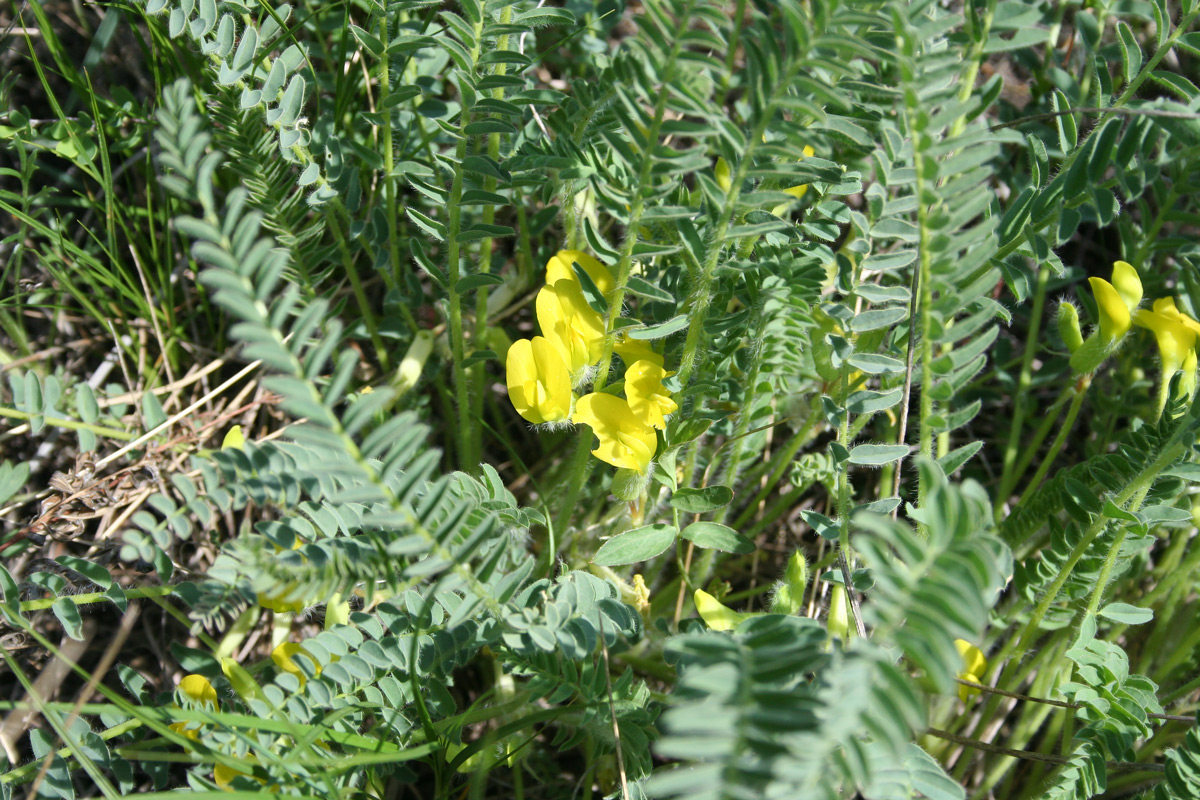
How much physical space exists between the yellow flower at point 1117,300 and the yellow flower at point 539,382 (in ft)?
3.35

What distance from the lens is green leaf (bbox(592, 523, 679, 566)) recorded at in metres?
1.54

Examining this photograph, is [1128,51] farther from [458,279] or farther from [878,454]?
[458,279]

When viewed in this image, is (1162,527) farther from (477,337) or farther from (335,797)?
(335,797)

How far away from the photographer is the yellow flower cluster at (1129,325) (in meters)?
1.64

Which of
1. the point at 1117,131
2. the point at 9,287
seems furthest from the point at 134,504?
the point at 1117,131

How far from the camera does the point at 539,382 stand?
1.59 metres

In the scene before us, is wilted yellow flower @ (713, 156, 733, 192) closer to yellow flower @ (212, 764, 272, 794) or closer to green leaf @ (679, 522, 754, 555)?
green leaf @ (679, 522, 754, 555)

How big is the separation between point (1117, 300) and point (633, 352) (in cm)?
92

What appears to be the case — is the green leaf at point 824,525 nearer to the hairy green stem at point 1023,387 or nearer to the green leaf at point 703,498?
the green leaf at point 703,498

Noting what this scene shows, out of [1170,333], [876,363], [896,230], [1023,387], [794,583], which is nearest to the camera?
[896,230]

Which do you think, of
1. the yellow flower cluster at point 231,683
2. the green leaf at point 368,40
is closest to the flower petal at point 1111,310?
the green leaf at point 368,40

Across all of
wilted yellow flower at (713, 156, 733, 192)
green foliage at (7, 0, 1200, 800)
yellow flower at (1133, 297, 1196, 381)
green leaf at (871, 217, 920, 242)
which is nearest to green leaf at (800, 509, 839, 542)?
green foliage at (7, 0, 1200, 800)

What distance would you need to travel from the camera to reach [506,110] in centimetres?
150

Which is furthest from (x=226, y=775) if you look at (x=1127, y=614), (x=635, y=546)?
(x=1127, y=614)
